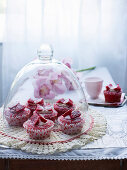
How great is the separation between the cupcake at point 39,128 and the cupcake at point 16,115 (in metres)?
0.09

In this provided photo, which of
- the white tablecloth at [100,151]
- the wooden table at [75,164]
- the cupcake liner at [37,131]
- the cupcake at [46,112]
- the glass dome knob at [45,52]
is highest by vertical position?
the glass dome knob at [45,52]

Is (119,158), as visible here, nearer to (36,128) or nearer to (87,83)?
(36,128)

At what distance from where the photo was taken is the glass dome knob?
1.28m

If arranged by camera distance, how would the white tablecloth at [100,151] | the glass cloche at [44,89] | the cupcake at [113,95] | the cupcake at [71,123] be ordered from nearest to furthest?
the white tablecloth at [100,151]
the cupcake at [71,123]
the glass cloche at [44,89]
the cupcake at [113,95]

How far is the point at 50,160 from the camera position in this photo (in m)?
1.02

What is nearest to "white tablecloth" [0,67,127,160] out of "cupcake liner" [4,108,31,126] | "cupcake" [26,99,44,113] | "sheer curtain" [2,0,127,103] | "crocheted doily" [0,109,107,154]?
"crocheted doily" [0,109,107,154]

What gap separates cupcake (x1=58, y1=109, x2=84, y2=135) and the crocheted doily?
2 centimetres

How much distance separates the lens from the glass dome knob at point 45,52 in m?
1.28

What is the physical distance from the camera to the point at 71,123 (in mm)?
1106

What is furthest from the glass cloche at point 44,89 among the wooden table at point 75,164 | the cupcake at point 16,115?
the wooden table at point 75,164

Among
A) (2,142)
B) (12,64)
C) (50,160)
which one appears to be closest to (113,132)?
(50,160)

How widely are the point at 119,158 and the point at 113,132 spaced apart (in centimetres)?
18

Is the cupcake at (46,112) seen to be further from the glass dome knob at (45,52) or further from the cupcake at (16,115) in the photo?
the glass dome knob at (45,52)

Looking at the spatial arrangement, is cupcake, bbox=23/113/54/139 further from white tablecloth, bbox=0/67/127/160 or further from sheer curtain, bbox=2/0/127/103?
sheer curtain, bbox=2/0/127/103
